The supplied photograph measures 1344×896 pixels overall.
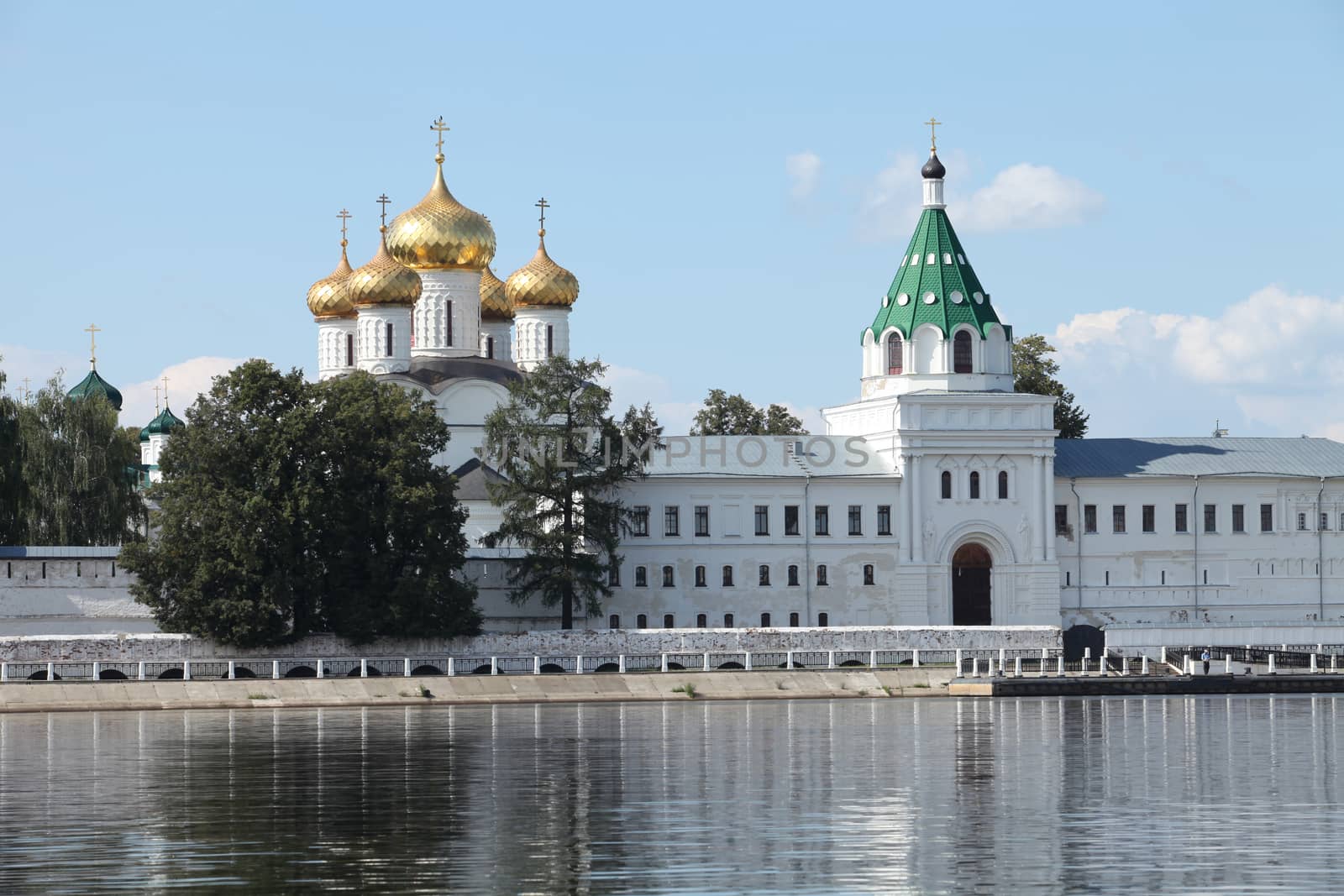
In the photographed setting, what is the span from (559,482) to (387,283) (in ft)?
28.9

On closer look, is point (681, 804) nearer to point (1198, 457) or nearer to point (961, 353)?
point (961, 353)

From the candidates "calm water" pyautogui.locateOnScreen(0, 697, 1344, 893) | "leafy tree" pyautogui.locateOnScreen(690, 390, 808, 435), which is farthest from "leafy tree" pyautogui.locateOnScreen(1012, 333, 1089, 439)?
"calm water" pyautogui.locateOnScreen(0, 697, 1344, 893)

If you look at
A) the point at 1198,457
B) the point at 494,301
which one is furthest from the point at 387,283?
the point at 1198,457

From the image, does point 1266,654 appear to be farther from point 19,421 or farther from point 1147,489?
point 19,421

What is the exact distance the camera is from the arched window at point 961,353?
56.0 metres

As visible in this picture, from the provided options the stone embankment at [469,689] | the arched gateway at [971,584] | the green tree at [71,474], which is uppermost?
the green tree at [71,474]

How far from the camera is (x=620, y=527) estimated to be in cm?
5362

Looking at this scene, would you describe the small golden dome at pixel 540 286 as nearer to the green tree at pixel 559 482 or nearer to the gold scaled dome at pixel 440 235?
the gold scaled dome at pixel 440 235

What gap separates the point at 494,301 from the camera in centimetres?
6072

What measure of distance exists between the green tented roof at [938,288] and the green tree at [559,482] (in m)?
8.44

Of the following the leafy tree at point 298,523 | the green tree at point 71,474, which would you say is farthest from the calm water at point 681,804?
the green tree at point 71,474

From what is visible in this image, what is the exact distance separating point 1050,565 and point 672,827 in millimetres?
33940

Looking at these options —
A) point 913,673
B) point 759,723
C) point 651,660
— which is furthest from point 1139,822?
point 651,660

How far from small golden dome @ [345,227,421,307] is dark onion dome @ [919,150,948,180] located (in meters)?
13.1
